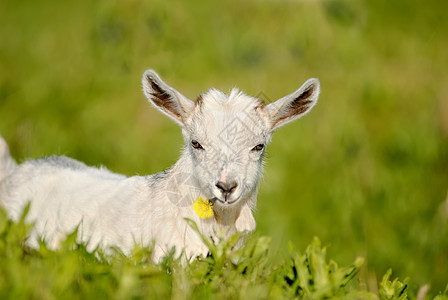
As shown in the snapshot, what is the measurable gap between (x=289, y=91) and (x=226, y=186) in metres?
7.78

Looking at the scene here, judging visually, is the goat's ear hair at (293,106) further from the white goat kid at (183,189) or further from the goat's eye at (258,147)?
the goat's eye at (258,147)

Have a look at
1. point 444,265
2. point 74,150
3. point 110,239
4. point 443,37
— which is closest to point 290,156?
point 444,265

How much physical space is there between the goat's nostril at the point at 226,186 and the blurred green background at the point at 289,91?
17.1 ft

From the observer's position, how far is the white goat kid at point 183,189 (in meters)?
4.20

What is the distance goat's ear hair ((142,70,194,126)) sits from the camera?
14.8 ft

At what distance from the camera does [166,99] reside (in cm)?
466

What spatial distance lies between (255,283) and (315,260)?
40cm

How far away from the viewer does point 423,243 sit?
366 inches

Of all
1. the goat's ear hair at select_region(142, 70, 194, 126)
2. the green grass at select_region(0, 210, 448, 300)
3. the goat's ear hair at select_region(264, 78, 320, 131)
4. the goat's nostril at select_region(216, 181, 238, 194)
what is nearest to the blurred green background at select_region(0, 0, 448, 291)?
the goat's ear hair at select_region(142, 70, 194, 126)

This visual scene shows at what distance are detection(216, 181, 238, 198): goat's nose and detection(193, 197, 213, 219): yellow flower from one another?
0.92 ft

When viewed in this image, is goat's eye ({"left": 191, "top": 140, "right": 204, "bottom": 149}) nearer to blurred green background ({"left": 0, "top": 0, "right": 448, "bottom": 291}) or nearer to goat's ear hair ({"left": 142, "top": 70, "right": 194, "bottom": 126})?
goat's ear hair ({"left": 142, "top": 70, "right": 194, "bottom": 126})

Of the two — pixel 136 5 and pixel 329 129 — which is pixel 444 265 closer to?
pixel 329 129

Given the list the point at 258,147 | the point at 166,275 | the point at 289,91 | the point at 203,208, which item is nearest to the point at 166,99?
the point at 258,147

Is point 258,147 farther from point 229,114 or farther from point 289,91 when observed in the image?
point 289,91
